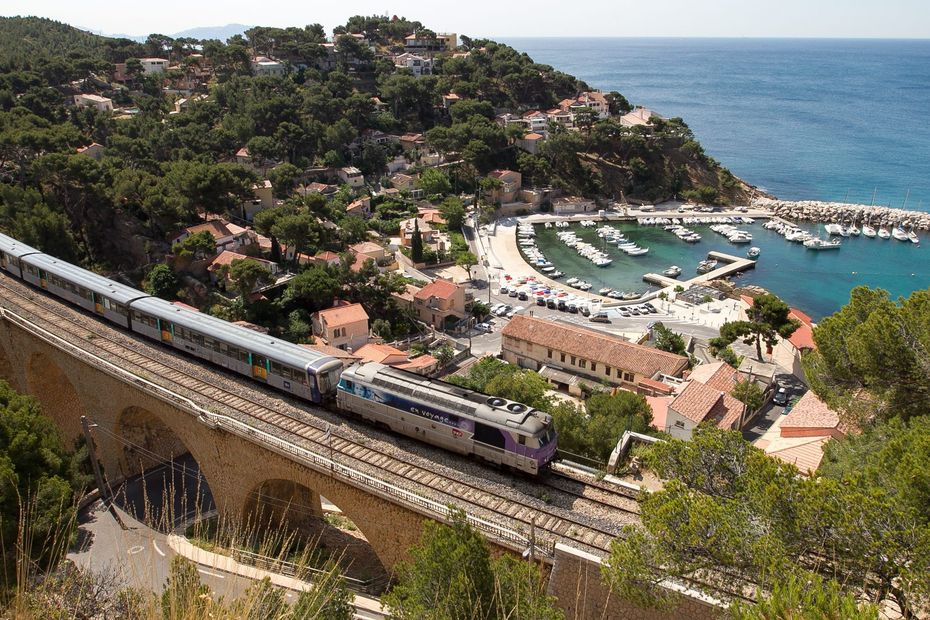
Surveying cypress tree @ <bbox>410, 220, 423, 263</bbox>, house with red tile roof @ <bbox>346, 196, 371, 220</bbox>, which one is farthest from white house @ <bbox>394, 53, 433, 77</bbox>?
cypress tree @ <bbox>410, 220, 423, 263</bbox>

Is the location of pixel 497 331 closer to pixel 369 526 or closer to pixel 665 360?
pixel 665 360

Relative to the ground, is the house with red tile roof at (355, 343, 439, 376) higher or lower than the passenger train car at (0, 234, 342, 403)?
lower

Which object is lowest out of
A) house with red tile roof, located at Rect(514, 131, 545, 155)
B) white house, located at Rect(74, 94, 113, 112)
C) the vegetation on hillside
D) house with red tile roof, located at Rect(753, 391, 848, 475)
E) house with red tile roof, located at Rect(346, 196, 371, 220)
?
house with red tile roof, located at Rect(753, 391, 848, 475)

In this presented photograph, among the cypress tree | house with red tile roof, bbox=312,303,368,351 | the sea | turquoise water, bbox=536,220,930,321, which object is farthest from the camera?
the sea

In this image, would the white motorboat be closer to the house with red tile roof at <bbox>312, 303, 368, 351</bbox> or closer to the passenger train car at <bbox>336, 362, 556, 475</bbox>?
the house with red tile roof at <bbox>312, 303, 368, 351</bbox>

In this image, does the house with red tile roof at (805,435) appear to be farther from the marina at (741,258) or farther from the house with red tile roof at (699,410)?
the marina at (741,258)

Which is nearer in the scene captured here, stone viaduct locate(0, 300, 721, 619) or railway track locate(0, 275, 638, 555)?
stone viaduct locate(0, 300, 721, 619)

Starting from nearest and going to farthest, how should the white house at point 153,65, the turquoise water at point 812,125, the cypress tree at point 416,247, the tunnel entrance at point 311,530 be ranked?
1. the tunnel entrance at point 311,530
2. the cypress tree at point 416,247
3. the turquoise water at point 812,125
4. the white house at point 153,65

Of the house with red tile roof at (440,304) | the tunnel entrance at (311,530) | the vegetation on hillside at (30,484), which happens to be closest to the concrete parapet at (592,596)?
the tunnel entrance at (311,530)
